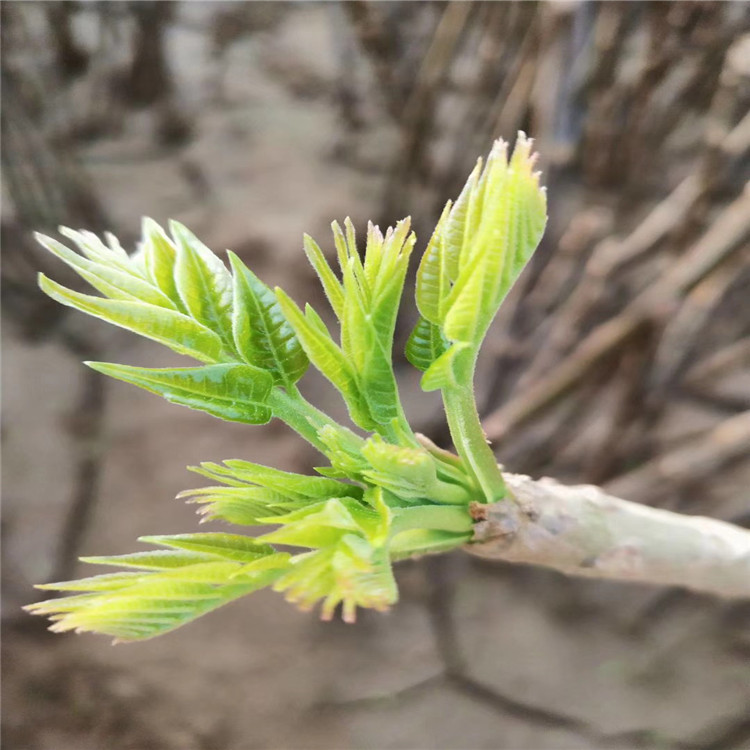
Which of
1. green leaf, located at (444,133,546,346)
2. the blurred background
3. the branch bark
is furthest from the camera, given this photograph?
the blurred background

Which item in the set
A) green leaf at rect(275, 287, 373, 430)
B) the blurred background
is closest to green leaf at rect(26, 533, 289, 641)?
green leaf at rect(275, 287, 373, 430)

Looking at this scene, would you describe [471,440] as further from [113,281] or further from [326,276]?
[113,281]

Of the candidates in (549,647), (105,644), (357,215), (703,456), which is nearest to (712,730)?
(549,647)

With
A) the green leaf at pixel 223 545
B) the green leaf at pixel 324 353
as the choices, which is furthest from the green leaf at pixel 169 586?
the green leaf at pixel 324 353

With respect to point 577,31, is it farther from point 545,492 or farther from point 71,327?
point 71,327

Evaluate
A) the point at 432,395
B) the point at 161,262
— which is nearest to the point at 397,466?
the point at 161,262

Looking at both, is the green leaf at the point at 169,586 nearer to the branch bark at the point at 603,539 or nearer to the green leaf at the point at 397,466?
the green leaf at the point at 397,466

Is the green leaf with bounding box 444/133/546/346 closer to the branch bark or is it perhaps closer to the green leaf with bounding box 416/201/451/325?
the green leaf with bounding box 416/201/451/325
